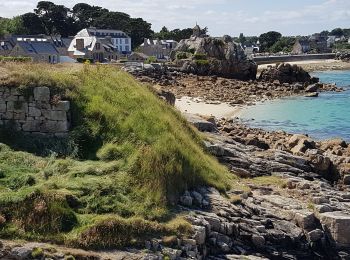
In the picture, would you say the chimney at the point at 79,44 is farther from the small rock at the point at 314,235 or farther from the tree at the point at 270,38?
the tree at the point at 270,38

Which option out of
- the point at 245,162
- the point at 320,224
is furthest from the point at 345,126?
the point at 320,224

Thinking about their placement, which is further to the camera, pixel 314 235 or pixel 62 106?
pixel 62 106

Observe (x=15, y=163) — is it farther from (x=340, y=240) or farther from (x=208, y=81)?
(x=208, y=81)

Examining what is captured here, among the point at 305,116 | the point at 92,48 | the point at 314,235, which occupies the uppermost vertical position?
the point at 92,48

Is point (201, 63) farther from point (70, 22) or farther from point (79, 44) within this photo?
point (70, 22)

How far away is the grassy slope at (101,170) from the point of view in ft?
35.8

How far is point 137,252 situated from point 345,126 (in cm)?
3268

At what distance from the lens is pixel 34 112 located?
14.4 meters

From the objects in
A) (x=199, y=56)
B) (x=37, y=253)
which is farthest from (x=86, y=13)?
(x=37, y=253)

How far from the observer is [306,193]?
16766 mm

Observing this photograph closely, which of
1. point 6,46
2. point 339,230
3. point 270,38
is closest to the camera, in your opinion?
point 339,230

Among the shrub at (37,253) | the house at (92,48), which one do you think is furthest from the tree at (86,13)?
the shrub at (37,253)

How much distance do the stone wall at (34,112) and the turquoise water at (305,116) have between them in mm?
23450

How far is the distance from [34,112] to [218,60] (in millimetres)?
60104
